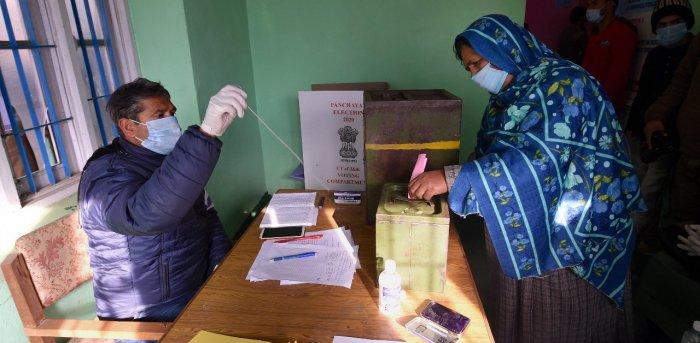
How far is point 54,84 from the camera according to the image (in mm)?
1539

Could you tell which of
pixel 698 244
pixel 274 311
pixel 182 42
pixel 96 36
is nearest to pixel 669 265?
pixel 698 244

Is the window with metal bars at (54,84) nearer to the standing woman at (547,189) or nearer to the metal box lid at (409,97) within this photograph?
the metal box lid at (409,97)

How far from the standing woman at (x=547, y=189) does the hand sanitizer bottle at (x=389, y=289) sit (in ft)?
0.86

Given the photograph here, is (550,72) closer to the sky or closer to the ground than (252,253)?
closer to the sky

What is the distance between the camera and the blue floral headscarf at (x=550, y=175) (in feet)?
3.69

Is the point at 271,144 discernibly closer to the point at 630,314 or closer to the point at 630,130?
the point at 630,314

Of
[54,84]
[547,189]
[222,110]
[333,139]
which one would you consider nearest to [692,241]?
[547,189]

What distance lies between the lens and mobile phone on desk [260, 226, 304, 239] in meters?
1.43

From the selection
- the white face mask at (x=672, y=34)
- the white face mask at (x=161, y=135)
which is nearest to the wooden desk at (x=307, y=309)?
the white face mask at (x=161, y=135)

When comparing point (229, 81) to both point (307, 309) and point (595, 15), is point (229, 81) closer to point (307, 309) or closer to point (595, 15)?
point (307, 309)

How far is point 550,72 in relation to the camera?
1.19 m

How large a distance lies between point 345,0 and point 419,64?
1.91 feet

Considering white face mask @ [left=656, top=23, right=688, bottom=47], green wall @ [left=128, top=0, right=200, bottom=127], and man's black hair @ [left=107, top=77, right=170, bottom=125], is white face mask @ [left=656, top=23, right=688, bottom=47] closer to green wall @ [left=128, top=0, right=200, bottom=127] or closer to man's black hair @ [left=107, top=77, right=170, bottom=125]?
green wall @ [left=128, top=0, right=200, bottom=127]

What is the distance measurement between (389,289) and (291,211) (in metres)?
0.72
